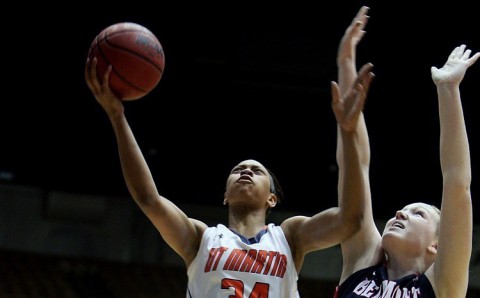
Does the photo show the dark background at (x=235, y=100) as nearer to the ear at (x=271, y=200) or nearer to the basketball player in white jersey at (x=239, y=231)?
the ear at (x=271, y=200)

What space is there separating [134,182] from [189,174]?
876 centimetres

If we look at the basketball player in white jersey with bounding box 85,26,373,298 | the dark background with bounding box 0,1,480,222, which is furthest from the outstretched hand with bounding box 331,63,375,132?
the dark background with bounding box 0,1,480,222

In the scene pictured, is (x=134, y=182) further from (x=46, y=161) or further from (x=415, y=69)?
(x=46, y=161)

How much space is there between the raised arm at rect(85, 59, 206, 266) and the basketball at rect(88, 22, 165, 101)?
54 mm

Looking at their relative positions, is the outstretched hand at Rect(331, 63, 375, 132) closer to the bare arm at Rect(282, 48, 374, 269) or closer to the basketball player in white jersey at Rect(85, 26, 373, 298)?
the bare arm at Rect(282, 48, 374, 269)

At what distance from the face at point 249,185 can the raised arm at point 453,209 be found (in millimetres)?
860

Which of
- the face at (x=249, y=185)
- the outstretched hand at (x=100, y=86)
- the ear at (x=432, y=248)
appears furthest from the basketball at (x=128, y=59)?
the ear at (x=432, y=248)

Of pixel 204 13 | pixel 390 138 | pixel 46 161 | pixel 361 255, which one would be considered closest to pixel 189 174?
pixel 46 161

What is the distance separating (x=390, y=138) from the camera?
34.1ft

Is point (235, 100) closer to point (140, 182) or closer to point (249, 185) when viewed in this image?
point (249, 185)

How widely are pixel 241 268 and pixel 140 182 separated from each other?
1.83 ft

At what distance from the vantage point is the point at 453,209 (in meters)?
2.99

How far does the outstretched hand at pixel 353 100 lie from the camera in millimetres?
2600

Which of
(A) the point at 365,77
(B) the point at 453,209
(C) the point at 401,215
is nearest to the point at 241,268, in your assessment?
(C) the point at 401,215
